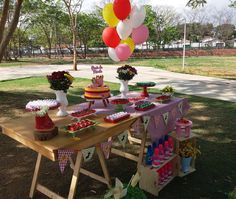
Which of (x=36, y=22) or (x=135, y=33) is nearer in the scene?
(x=135, y=33)

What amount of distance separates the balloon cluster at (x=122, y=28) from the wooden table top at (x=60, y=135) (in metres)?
1.48

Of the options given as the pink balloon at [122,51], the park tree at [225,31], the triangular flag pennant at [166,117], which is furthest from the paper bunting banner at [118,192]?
the park tree at [225,31]

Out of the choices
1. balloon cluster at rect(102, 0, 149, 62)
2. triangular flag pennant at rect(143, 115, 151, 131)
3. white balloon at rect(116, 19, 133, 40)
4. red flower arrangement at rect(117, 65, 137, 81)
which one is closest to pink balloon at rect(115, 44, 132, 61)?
balloon cluster at rect(102, 0, 149, 62)

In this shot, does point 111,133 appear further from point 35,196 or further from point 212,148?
point 212,148

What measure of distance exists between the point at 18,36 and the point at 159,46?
23431 millimetres

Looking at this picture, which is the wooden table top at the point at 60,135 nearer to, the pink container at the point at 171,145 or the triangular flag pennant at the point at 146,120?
the triangular flag pennant at the point at 146,120

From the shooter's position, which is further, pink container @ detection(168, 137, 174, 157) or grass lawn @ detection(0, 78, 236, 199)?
pink container @ detection(168, 137, 174, 157)

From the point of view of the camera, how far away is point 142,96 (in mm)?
3941

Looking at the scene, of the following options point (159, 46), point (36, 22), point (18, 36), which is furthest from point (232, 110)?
point (159, 46)

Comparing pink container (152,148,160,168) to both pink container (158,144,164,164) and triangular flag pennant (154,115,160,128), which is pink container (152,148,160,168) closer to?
pink container (158,144,164,164)

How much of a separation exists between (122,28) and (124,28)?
0.10 feet

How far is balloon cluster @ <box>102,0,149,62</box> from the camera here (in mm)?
3756

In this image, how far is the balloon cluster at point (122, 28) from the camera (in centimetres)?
376

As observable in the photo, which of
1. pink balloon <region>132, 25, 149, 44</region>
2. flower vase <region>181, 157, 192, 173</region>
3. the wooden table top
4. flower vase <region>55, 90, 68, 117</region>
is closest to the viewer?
the wooden table top
